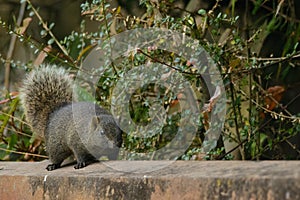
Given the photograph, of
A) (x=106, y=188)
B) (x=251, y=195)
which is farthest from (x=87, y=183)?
(x=251, y=195)

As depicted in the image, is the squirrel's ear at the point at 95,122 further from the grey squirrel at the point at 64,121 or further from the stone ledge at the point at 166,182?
the stone ledge at the point at 166,182

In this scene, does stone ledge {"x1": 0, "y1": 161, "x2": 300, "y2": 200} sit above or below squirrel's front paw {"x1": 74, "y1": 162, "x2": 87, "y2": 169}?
below

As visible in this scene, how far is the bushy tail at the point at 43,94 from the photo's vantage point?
10.00 ft

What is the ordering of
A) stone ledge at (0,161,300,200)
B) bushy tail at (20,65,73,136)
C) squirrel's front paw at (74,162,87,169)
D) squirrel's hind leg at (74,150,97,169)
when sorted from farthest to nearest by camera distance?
bushy tail at (20,65,73,136) → squirrel's hind leg at (74,150,97,169) → squirrel's front paw at (74,162,87,169) → stone ledge at (0,161,300,200)

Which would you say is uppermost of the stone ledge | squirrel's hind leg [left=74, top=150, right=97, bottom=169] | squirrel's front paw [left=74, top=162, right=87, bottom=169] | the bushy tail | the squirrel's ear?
the bushy tail

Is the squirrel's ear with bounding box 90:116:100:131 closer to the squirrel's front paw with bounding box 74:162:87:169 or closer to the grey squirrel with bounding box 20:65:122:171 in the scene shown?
the grey squirrel with bounding box 20:65:122:171

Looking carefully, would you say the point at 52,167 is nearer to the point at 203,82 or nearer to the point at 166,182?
the point at 203,82

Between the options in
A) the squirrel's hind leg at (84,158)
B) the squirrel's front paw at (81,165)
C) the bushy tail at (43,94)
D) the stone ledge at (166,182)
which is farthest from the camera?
the bushy tail at (43,94)

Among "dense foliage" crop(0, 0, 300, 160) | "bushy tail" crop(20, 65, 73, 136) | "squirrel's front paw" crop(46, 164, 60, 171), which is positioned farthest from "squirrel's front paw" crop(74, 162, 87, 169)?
"bushy tail" crop(20, 65, 73, 136)

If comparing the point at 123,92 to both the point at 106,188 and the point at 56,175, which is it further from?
the point at 106,188

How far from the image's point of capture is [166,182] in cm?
167

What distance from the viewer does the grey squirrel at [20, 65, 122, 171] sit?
2572mm

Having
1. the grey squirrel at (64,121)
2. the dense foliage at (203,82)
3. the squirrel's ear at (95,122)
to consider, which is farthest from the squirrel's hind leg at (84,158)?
the dense foliage at (203,82)

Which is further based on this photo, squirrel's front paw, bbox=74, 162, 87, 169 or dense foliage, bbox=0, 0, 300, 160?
dense foliage, bbox=0, 0, 300, 160
